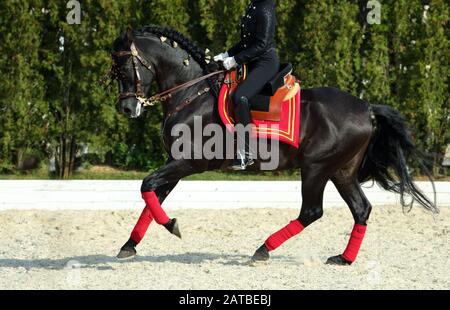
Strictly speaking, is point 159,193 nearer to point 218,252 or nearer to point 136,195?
point 218,252

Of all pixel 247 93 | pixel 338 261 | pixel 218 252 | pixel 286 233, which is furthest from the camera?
pixel 218 252

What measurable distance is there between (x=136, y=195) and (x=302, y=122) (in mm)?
3198

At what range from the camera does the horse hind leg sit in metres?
7.62

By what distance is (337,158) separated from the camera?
7.50 metres

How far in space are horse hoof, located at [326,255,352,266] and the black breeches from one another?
4.70ft

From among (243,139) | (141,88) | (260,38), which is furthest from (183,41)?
(243,139)

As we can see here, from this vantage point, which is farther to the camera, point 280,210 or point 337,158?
point 280,210

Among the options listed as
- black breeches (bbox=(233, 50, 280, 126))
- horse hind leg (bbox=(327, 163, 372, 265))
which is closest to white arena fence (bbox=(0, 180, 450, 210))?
horse hind leg (bbox=(327, 163, 372, 265))

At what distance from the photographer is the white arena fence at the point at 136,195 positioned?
9.98m

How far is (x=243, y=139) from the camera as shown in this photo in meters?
7.30

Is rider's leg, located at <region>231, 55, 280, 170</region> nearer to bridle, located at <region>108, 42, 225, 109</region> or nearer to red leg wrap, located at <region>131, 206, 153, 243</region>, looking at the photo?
bridle, located at <region>108, 42, 225, 109</region>

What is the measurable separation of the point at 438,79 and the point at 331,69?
4.74 ft

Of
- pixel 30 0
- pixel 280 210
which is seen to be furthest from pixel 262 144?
pixel 30 0
